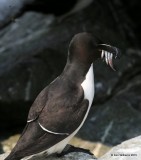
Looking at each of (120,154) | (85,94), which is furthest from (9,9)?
(120,154)

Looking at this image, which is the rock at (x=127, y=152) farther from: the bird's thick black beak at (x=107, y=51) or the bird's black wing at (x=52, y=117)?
the bird's thick black beak at (x=107, y=51)

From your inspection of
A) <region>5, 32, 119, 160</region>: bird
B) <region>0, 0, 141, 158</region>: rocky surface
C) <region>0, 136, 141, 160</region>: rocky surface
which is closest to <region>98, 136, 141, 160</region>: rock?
<region>0, 136, 141, 160</region>: rocky surface

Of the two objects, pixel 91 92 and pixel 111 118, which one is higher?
pixel 91 92

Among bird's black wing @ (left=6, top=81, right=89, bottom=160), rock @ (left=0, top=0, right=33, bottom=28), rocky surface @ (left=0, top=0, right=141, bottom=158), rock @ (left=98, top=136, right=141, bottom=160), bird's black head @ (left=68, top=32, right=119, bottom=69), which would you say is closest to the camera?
bird's black wing @ (left=6, top=81, right=89, bottom=160)

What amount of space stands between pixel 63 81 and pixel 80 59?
0.19m

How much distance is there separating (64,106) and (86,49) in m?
0.42

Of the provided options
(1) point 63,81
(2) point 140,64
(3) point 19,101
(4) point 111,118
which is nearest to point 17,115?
(3) point 19,101

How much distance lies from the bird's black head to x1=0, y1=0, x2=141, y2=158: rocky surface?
174cm

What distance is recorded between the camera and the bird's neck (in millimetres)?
3953

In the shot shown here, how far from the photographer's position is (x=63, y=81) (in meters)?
3.97

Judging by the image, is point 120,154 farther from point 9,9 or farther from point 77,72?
point 9,9

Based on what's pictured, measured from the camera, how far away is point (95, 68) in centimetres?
646

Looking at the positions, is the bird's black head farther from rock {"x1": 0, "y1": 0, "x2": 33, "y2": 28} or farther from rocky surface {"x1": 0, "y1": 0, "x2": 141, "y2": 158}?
rocky surface {"x1": 0, "y1": 0, "x2": 141, "y2": 158}

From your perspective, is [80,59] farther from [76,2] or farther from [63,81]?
[76,2]
